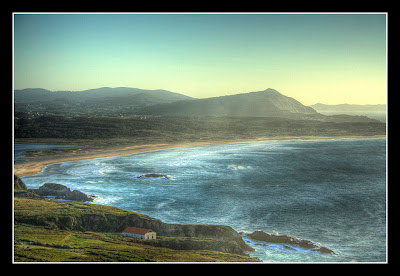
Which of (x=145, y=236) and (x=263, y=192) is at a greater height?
(x=263, y=192)

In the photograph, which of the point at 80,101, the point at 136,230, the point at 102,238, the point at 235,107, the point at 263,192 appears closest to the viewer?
the point at 102,238

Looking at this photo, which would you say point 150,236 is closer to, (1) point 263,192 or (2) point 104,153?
(1) point 263,192

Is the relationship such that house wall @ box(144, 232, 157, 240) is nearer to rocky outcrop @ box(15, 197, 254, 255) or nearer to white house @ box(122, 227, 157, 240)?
white house @ box(122, 227, 157, 240)

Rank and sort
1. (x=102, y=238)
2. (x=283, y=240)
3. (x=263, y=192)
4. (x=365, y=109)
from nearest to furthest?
(x=102, y=238) → (x=283, y=240) → (x=263, y=192) → (x=365, y=109)

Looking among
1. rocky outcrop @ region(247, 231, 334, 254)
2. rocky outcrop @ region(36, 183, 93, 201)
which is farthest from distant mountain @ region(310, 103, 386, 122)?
rocky outcrop @ region(36, 183, 93, 201)

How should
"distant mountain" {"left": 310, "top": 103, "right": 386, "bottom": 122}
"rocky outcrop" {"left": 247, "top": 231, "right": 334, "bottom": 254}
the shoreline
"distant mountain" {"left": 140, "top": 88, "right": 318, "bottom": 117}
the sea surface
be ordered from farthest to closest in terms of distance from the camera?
1. "distant mountain" {"left": 140, "top": 88, "right": 318, "bottom": 117}
2. the shoreline
3. "distant mountain" {"left": 310, "top": 103, "right": 386, "bottom": 122}
4. the sea surface
5. "rocky outcrop" {"left": 247, "top": 231, "right": 334, "bottom": 254}

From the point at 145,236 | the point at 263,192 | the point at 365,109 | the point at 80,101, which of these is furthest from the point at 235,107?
the point at 145,236

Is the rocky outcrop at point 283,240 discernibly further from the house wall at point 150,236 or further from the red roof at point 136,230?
the red roof at point 136,230

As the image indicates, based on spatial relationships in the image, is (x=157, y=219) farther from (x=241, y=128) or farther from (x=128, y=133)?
(x=241, y=128)
